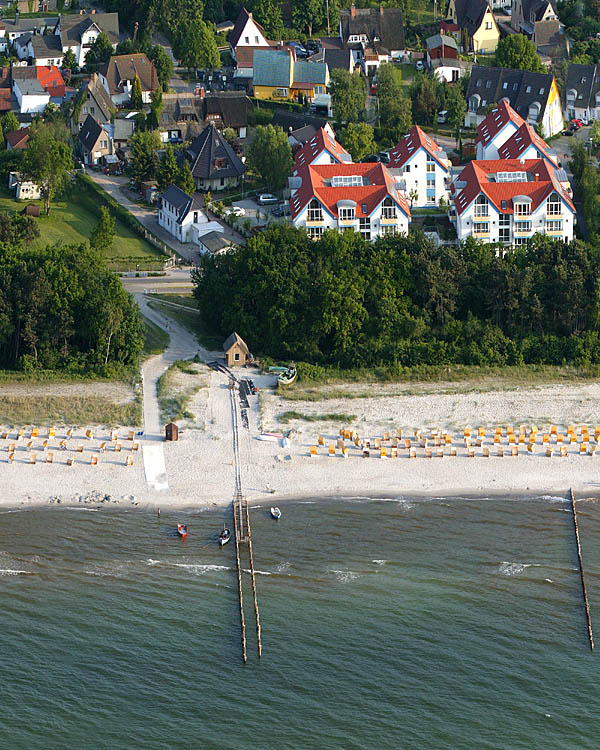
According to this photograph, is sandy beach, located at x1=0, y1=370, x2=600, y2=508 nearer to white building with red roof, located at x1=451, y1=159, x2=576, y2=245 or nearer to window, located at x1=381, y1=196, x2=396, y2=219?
white building with red roof, located at x1=451, y1=159, x2=576, y2=245

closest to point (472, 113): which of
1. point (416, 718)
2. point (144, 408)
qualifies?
point (144, 408)

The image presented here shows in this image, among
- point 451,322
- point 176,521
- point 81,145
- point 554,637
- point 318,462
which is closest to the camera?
point 554,637

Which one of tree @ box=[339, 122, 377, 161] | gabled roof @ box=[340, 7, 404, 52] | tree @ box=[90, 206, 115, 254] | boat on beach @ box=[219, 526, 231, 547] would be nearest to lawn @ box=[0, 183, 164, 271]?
tree @ box=[90, 206, 115, 254]

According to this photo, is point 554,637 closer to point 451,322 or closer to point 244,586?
point 244,586

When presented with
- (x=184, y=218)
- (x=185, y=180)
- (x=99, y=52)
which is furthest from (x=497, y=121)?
(x=99, y=52)

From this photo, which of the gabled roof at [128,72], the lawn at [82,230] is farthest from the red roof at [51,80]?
the lawn at [82,230]
